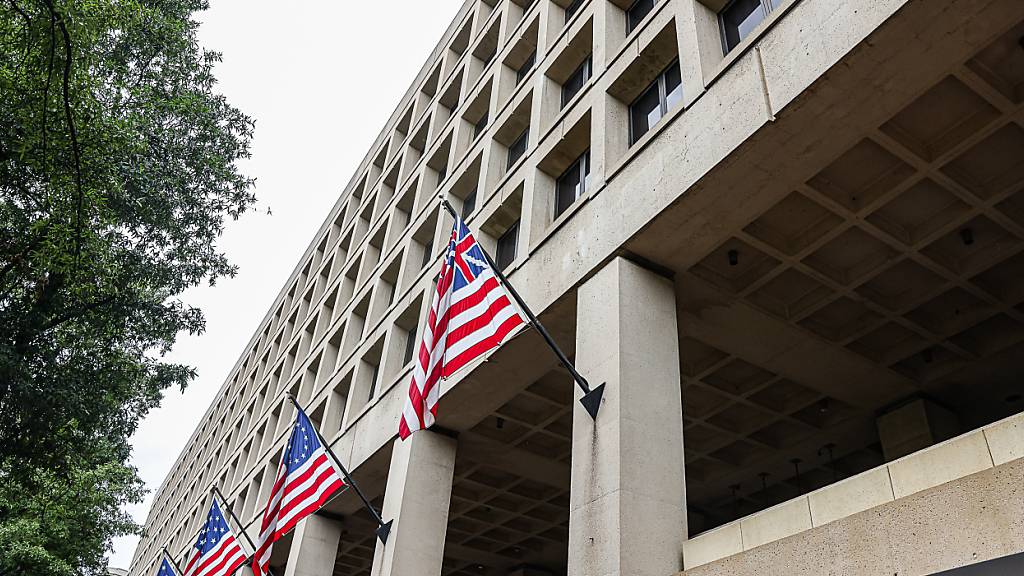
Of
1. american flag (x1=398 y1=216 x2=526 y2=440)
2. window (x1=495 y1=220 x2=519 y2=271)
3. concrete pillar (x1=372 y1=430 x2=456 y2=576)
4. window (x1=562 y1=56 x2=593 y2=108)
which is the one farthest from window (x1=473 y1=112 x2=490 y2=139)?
american flag (x1=398 y1=216 x2=526 y2=440)

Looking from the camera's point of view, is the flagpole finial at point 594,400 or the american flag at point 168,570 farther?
the american flag at point 168,570

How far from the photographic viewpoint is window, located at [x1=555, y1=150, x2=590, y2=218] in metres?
15.6

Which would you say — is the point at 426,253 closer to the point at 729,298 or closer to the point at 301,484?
the point at 301,484

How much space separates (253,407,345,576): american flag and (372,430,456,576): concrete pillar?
5.38ft

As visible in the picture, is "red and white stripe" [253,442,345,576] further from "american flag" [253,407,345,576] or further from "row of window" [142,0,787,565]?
"row of window" [142,0,787,565]

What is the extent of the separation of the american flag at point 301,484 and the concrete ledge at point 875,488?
8.26 m

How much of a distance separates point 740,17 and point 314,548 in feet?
57.9

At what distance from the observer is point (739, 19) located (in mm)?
12766

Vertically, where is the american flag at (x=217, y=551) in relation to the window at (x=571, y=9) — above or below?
below

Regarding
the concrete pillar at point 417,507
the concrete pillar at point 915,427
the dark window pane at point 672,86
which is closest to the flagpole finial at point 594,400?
the dark window pane at point 672,86

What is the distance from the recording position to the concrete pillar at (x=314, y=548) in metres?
20.4

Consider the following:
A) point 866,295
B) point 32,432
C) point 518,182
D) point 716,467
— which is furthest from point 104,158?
point 716,467

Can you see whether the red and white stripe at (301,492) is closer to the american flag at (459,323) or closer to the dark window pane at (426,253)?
the american flag at (459,323)

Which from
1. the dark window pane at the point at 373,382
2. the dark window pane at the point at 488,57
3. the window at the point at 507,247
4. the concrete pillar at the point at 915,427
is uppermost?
the dark window pane at the point at 488,57
